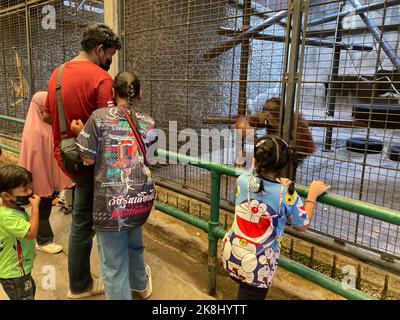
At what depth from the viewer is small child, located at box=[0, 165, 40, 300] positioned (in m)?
1.75

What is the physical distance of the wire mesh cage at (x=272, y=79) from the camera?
2.62 m

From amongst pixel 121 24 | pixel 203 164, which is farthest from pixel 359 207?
pixel 121 24

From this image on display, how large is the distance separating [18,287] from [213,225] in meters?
1.27

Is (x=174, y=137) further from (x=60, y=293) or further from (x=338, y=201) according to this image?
(x=338, y=201)

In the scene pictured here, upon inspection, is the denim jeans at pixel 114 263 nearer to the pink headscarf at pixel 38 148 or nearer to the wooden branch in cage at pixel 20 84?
the pink headscarf at pixel 38 148

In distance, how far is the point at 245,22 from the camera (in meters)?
3.23

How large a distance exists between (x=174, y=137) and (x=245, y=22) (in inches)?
68.1

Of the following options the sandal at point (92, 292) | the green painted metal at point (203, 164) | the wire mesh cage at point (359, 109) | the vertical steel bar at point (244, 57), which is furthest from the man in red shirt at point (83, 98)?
the vertical steel bar at point (244, 57)

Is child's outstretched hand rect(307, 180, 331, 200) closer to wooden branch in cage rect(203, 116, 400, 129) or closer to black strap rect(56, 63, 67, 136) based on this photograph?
wooden branch in cage rect(203, 116, 400, 129)

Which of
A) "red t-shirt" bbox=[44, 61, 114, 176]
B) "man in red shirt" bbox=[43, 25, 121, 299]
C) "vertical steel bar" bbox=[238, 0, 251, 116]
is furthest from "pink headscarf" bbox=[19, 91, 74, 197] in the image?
"vertical steel bar" bbox=[238, 0, 251, 116]

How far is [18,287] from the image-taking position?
183cm

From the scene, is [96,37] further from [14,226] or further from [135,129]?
[14,226]

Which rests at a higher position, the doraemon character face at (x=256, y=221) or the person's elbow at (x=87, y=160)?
the person's elbow at (x=87, y=160)

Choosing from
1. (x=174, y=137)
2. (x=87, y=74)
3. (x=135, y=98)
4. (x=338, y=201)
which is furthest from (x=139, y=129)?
(x=174, y=137)
